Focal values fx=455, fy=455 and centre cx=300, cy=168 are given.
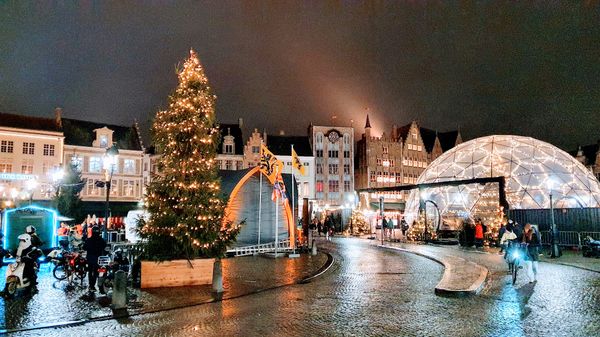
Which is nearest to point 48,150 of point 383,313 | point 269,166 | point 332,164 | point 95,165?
point 95,165

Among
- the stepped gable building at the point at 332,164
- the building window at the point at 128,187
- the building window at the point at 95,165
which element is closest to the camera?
the building window at the point at 95,165

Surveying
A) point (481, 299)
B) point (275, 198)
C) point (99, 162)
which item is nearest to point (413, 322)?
point (481, 299)

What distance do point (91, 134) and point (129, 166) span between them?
594cm

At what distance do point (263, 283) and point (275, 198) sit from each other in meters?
8.95

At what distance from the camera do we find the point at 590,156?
3327 inches

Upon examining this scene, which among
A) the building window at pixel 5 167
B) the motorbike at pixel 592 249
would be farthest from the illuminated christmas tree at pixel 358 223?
the building window at pixel 5 167

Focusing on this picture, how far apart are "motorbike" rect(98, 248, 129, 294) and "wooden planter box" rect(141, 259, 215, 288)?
941mm

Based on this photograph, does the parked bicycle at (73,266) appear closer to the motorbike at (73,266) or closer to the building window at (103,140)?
the motorbike at (73,266)

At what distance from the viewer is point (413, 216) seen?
3900 cm

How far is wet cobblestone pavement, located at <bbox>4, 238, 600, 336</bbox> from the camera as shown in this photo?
27.8ft

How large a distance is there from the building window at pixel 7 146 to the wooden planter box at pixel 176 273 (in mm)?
42705

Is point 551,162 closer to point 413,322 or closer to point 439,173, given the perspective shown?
point 439,173

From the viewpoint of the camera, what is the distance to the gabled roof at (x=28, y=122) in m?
48.6

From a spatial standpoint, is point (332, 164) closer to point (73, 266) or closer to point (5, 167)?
point (5, 167)
